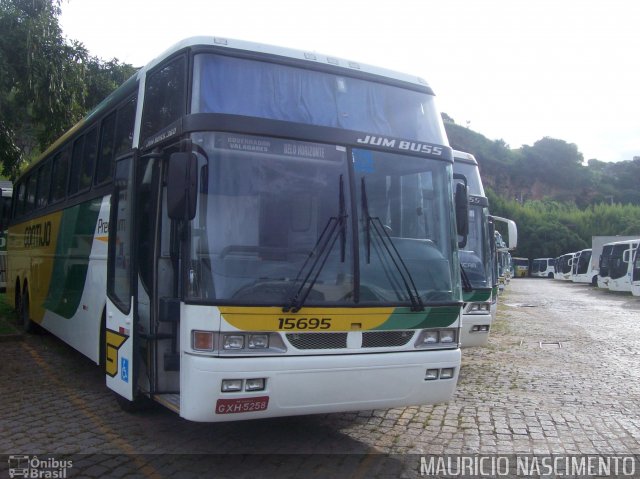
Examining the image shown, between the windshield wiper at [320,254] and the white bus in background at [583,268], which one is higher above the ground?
the windshield wiper at [320,254]

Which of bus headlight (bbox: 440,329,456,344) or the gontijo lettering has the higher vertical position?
the gontijo lettering

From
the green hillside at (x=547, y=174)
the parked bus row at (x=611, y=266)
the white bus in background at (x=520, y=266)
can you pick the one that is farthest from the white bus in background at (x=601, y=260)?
the green hillside at (x=547, y=174)

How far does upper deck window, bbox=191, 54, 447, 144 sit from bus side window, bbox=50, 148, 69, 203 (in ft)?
16.4

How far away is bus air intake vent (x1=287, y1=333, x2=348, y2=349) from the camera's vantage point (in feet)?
17.3

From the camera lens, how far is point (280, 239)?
5.41 meters

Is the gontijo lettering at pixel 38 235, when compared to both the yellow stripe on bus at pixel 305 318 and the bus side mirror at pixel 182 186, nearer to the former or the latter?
the bus side mirror at pixel 182 186

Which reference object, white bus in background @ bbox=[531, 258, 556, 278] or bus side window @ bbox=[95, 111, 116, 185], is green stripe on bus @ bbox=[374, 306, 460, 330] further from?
white bus in background @ bbox=[531, 258, 556, 278]

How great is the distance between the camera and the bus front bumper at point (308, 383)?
5.05m

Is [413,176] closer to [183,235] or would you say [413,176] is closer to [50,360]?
[183,235]

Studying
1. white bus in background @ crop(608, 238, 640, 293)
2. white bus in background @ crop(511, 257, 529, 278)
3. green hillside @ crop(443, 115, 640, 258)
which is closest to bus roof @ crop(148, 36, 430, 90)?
white bus in background @ crop(608, 238, 640, 293)

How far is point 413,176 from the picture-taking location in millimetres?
6137

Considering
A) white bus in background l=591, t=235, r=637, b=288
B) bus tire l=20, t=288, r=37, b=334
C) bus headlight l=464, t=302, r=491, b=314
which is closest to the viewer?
bus headlight l=464, t=302, r=491, b=314

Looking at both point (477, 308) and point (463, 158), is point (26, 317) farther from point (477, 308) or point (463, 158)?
point (463, 158)

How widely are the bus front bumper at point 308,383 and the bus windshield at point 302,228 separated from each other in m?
0.47
